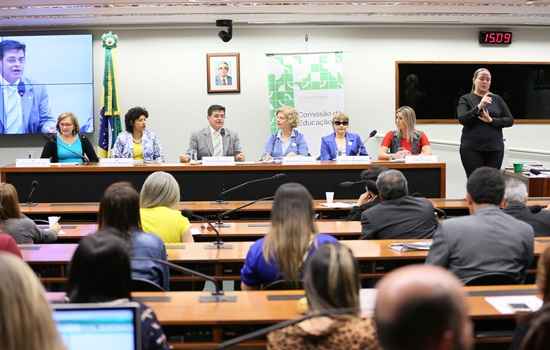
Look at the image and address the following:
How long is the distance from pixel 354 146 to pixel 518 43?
3.85m

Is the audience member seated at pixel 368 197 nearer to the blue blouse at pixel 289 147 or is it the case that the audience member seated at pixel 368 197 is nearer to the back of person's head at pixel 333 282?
the blue blouse at pixel 289 147

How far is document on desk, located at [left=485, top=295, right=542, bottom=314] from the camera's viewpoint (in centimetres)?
288

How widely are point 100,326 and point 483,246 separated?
212 centimetres

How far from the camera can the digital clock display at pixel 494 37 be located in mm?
9984

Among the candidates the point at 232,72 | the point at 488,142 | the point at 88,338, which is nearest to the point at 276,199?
the point at 88,338

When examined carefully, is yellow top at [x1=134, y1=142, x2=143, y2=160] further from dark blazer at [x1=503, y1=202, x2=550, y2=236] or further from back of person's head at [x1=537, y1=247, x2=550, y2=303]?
back of person's head at [x1=537, y1=247, x2=550, y2=303]

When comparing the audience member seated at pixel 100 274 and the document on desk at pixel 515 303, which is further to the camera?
the document on desk at pixel 515 303

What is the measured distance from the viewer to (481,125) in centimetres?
713

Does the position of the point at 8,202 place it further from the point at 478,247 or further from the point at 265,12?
the point at 265,12

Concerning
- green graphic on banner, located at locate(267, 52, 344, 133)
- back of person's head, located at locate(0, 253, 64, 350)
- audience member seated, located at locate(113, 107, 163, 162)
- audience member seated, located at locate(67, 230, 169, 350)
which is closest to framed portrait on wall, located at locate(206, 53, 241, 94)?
green graphic on banner, located at locate(267, 52, 344, 133)

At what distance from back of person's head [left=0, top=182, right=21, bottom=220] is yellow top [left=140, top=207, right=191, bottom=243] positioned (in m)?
0.77

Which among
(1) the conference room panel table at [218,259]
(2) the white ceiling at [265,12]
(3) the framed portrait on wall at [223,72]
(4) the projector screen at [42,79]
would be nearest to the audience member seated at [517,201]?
(1) the conference room panel table at [218,259]

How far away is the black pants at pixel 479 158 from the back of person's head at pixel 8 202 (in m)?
4.59

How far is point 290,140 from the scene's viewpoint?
7.94 metres
